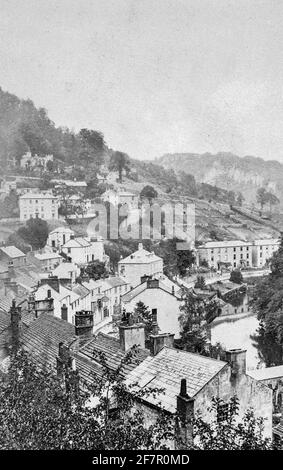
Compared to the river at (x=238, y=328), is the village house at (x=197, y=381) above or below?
above

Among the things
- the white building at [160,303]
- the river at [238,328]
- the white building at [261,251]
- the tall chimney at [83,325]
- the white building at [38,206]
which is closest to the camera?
the tall chimney at [83,325]

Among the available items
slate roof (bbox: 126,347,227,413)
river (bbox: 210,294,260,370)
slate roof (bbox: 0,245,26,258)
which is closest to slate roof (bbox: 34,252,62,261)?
slate roof (bbox: 0,245,26,258)

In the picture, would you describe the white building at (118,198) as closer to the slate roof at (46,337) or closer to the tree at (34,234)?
the tree at (34,234)

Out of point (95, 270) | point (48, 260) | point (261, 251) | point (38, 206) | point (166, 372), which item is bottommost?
point (261, 251)

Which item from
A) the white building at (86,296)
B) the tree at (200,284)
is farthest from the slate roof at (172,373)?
the tree at (200,284)

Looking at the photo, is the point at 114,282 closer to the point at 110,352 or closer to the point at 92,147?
the point at 110,352

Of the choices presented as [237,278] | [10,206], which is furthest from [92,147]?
[237,278]
